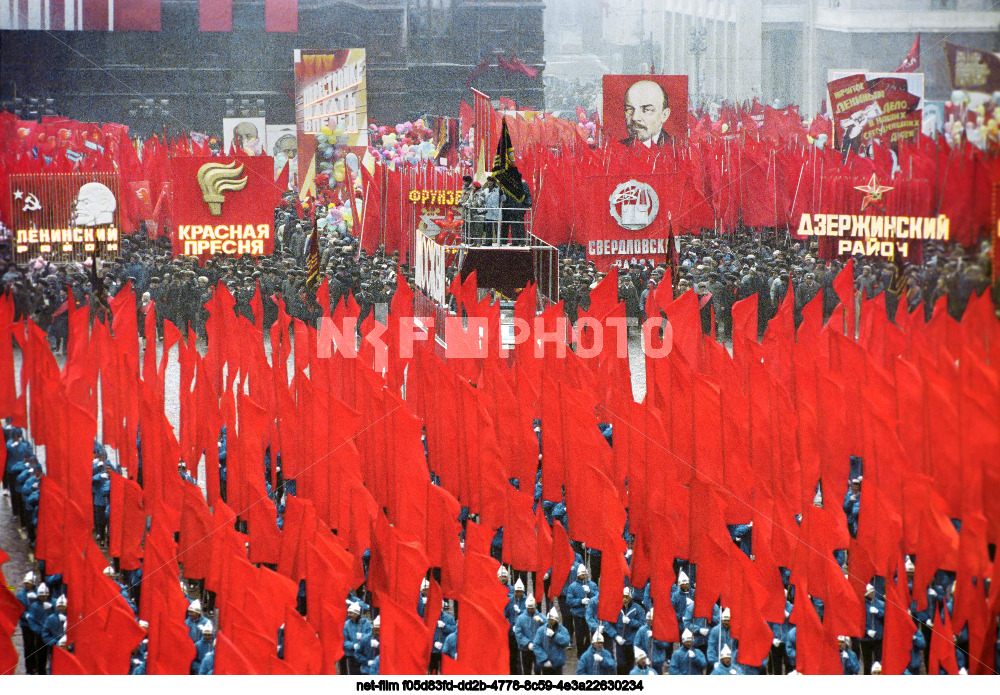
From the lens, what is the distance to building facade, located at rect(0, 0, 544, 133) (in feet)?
30.3

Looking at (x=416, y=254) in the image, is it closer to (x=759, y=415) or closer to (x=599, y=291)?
(x=599, y=291)

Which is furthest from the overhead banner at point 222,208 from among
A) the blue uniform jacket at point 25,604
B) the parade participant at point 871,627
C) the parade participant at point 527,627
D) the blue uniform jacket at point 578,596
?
the parade participant at point 871,627

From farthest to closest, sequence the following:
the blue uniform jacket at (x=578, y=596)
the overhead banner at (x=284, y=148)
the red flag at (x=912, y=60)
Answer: the overhead banner at (x=284, y=148) → the red flag at (x=912, y=60) → the blue uniform jacket at (x=578, y=596)

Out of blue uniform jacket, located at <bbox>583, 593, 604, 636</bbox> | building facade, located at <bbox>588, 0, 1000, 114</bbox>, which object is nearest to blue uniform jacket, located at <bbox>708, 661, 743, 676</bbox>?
blue uniform jacket, located at <bbox>583, 593, 604, 636</bbox>

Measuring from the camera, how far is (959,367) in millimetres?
7664

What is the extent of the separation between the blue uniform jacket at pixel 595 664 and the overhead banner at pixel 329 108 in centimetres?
513

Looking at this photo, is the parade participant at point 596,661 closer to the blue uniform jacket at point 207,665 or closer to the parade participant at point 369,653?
the parade participant at point 369,653

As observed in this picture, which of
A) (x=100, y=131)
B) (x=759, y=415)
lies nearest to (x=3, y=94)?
(x=100, y=131)

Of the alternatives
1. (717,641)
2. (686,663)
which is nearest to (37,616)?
(686,663)

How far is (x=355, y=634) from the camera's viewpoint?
645 centimetres

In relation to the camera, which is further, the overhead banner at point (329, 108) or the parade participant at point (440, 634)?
the overhead banner at point (329, 108)

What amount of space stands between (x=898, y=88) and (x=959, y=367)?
2.48m

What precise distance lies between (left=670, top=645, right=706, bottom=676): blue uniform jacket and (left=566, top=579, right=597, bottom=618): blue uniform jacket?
66 cm

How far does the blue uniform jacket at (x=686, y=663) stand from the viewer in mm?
6238
